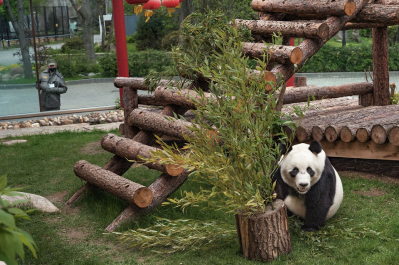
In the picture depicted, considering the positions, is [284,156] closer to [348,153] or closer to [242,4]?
[348,153]

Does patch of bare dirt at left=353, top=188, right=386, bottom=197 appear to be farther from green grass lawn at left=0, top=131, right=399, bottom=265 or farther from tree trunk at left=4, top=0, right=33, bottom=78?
tree trunk at left=4, top=0, right=33, bottom=78

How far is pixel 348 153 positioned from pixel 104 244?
10.3 feet

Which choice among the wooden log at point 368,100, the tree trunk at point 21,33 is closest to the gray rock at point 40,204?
the wooden log at point 368,100

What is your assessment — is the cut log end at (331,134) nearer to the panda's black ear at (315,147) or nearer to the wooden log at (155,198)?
the panda's black ear at (315,147)

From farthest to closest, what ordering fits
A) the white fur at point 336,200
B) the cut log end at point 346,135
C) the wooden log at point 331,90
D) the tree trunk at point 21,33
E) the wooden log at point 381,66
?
the tree trunk at point 21,33 < the wooden log at point 381,66 < the wooden log at point 331,90 < the cut log end at point 346,135 < the white fur at point 336,200

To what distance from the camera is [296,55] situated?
212 inches

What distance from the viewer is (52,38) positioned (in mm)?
12109

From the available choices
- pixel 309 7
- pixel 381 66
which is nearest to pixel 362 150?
pixel 309 7

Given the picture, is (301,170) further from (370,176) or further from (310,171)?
(370,176)

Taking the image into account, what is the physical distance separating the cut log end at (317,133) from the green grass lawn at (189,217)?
1.76ft

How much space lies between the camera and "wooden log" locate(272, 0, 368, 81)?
215 inches

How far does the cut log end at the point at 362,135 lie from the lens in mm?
5547

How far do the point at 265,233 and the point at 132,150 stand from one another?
2001 millimetres

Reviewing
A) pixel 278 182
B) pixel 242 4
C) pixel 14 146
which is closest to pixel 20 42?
pixel 14 146
